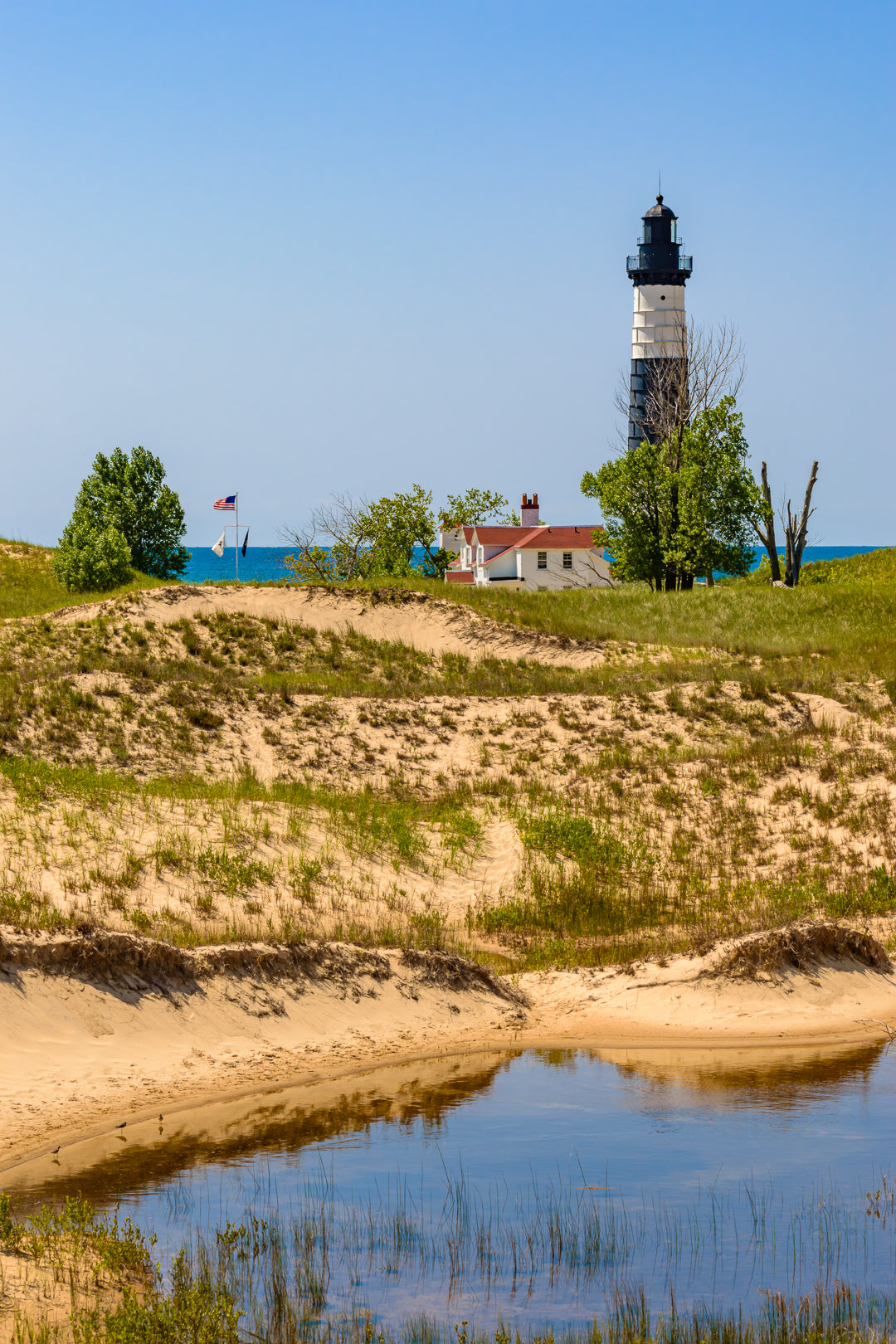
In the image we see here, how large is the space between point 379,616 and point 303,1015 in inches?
1173

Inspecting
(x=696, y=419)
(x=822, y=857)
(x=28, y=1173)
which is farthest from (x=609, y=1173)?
(x=696, y=419)

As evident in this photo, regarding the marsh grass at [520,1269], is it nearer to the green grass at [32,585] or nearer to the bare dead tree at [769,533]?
the green grass at [32,585]

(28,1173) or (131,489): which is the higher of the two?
(131,489)

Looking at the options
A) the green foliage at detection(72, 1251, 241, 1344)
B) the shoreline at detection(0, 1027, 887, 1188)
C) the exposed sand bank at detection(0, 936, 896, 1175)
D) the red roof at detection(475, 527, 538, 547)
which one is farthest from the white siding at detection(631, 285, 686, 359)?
the green foliage at detection(72, 1251, 241, 1344)

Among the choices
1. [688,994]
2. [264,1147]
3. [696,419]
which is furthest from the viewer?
[696,419]

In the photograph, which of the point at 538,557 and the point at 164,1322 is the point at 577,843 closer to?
the point at 164,1322

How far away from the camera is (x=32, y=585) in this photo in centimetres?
5669

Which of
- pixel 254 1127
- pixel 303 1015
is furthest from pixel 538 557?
pixel 254 1127

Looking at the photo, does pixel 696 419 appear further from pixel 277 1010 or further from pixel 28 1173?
pixel 28 1173

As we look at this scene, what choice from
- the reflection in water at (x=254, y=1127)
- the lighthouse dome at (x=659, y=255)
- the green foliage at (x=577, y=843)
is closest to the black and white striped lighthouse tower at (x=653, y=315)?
the lighthouse dome at (x=659, y=255)

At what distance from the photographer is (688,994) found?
15219 mm

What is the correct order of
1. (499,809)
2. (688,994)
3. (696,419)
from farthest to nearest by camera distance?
(696,419) → (499,809) → (688,994)

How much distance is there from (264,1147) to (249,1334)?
3.21 metres

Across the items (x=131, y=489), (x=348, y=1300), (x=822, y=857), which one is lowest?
(x=348, y=1300)
